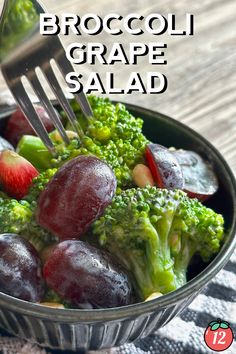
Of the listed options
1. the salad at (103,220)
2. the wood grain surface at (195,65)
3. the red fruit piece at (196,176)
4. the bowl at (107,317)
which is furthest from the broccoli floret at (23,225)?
the wood grain surface at (195,65)

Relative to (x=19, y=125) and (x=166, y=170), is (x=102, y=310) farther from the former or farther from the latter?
(x=19, y=125)

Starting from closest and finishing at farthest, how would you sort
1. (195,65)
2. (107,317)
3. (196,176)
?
(107,317)
(196,176)
(195,65)

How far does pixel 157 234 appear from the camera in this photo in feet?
2.66

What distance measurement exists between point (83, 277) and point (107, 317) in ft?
0.18

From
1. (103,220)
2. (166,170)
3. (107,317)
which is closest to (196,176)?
(166,170)

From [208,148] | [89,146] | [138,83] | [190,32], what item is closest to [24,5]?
[89,146]

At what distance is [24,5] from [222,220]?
47 cm

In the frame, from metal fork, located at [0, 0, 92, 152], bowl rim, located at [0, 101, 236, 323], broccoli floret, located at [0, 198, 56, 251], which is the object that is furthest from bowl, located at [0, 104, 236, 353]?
metal fork, located at [0, 0, 92, 152]

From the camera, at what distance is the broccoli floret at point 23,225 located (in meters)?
0.83

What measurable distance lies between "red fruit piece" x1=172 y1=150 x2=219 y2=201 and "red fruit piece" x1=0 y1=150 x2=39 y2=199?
223mm

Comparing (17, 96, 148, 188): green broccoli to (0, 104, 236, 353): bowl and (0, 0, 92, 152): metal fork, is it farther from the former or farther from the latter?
(0, 104, 236, 353): bowl

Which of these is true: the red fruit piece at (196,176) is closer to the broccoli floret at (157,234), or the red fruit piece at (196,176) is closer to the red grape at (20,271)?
the broccoli floret at (157,234)

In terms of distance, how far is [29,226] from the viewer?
0.84 metres

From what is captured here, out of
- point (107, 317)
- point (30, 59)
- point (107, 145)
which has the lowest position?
point (107, 317)
